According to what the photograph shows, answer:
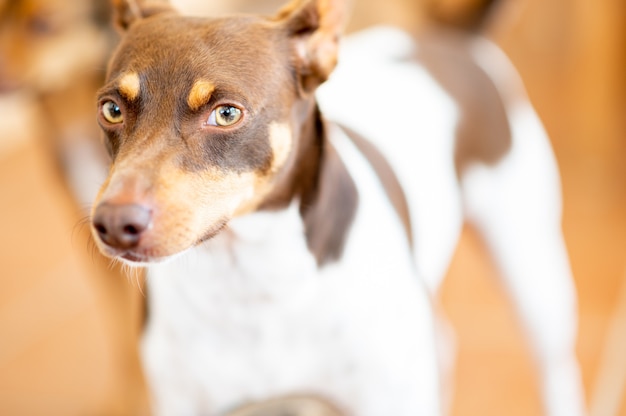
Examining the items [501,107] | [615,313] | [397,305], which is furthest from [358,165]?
[615,313]

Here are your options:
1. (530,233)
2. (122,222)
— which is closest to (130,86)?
(122,222)

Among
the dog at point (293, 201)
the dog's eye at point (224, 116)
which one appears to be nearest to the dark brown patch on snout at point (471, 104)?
the dog at point (293, 201)

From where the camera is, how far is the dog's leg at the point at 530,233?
1.65 m

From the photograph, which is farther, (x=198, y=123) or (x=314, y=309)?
(x=314, y=309)

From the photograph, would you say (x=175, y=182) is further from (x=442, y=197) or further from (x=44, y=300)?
(x=44, y=300)

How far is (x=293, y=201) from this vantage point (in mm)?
1203

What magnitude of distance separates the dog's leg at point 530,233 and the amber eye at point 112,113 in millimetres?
765

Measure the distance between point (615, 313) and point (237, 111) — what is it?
64.4 inches

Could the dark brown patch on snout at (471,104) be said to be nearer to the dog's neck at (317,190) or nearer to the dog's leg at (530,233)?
the dog's leg at (530,233)

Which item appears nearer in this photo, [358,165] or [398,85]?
[358,165]

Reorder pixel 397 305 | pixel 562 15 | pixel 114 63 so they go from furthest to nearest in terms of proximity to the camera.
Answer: pixel 562 15 < pixel 397 305 < pixel 114 63

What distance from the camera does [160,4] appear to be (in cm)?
129

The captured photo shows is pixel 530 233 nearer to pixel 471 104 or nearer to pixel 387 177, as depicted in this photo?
pixel 471 104

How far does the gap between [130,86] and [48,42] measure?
1.23 metres
